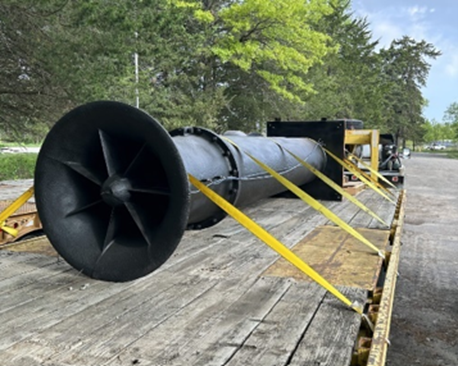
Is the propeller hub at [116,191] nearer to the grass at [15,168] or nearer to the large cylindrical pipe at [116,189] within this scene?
the large cylindrical pipe at [116,189]

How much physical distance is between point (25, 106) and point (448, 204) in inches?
452

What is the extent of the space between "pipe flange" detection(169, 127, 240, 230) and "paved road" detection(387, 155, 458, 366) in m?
2.08

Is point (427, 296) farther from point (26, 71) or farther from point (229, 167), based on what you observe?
point (26, 71)

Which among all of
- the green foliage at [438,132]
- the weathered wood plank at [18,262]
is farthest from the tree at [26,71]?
the green foliage at [438,132]

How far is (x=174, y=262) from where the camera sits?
11.5 ft

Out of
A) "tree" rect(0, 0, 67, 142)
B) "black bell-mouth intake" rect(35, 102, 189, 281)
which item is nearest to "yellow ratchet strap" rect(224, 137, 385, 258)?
"black bell-mouth intake" rect(35, 102, 189, 281)

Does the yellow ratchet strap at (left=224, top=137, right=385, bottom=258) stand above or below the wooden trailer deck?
above

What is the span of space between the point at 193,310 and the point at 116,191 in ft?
2.65

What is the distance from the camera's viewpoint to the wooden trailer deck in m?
2.03

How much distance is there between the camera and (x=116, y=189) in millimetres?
2756

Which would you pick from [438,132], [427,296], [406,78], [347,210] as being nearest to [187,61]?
[347,210]

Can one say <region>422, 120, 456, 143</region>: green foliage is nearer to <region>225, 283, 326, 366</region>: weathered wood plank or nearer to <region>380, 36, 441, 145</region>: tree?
<region>380, 36, 441, 145</region>: tree

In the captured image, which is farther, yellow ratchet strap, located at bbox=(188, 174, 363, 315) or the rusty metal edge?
yellow ratchet strap, located at bbox=(188, 174, 363, 315)

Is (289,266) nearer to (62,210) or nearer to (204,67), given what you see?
(62,210)
